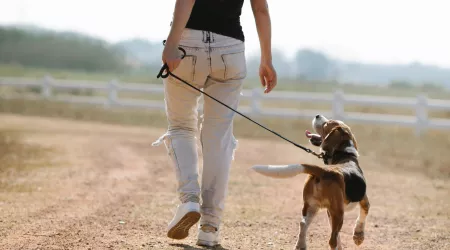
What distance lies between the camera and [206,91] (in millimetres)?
6434

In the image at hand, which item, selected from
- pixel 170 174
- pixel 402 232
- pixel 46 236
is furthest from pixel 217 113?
pixel 170 174

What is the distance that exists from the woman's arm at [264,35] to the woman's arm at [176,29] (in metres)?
0.64

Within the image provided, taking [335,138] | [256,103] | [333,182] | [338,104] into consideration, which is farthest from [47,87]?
[333,182]

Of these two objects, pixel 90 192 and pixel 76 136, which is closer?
pixel 90 192

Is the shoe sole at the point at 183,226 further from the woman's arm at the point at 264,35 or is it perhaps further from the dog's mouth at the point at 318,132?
the dog's mouth at the point at 318,132

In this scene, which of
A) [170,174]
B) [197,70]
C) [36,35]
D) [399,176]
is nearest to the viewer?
[197,70]

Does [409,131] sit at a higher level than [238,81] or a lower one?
lower

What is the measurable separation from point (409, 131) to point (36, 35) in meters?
73.0

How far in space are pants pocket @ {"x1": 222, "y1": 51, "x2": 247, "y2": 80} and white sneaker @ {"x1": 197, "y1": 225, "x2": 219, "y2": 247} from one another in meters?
1.07

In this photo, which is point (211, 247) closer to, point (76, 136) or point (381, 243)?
point (381, 243)

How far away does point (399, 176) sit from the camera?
12992 millimetres

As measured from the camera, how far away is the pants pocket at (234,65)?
6.25 m

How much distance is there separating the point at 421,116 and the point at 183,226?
15.5 meters

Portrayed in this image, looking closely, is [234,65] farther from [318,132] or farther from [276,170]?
[318,132]
